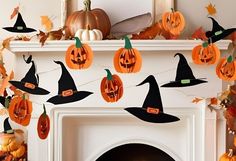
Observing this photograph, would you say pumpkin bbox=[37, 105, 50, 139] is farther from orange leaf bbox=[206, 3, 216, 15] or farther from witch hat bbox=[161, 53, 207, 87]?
orange leaf bbox=[206, 3, 216, 15]

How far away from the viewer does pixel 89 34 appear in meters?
2.01

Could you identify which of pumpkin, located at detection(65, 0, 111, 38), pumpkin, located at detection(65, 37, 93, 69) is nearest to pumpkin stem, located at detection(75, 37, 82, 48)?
pumpkin, located at detection(65, 37, 93, 69)

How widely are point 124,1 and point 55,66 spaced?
0.48 metres

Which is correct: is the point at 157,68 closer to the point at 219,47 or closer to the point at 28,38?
the point at 219,47

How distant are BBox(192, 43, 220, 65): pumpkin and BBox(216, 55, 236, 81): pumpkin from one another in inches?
1.5

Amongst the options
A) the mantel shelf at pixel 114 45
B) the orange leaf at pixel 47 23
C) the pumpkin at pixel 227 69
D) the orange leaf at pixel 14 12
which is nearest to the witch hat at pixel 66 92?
the mantel shelf at pixel 114 45

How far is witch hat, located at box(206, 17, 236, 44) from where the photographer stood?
204cm

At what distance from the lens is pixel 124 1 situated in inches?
86.5

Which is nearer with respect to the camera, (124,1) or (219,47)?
(219,47)

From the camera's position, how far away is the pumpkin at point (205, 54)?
201 centimetres

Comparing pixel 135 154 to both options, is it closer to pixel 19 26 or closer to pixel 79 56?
pixel 79 56

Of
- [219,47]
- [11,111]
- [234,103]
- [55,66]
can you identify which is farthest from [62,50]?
[234,103]

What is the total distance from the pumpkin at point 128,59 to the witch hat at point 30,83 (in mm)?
415

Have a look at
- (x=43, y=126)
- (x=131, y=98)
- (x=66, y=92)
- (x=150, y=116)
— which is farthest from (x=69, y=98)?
(x=150, y=116)
